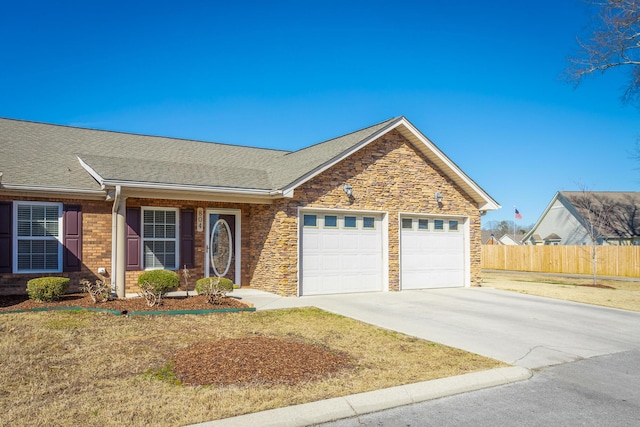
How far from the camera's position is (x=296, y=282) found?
1408cm

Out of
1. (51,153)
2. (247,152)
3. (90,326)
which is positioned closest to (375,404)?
(90,326)

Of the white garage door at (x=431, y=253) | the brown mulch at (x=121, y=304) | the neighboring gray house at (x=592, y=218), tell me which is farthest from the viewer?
the neighboring gray house at (x=592, y=218)

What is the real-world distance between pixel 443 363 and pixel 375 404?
6.81ft

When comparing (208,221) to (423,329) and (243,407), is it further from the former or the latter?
(243,407)

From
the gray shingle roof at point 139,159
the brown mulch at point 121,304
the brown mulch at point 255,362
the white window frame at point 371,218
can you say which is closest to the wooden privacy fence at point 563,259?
the white window frame at point 371,218

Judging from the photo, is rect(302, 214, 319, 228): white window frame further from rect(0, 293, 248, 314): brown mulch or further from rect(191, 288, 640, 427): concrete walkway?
rect(0, 293, 248, 314): brown mulch

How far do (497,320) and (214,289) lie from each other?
6.43 metres

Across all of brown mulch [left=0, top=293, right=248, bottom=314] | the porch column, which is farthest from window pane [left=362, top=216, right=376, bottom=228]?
the porch column

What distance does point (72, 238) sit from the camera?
12953 millimetres

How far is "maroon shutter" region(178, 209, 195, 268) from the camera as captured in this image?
14328 millimetres

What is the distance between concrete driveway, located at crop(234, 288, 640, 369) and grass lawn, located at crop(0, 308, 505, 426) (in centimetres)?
84

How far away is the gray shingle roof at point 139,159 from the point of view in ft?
42.9

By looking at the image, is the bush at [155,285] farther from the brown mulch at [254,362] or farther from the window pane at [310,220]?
the window pane at [310,220]

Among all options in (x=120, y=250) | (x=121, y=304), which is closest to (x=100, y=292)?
(x=121, y=304)
